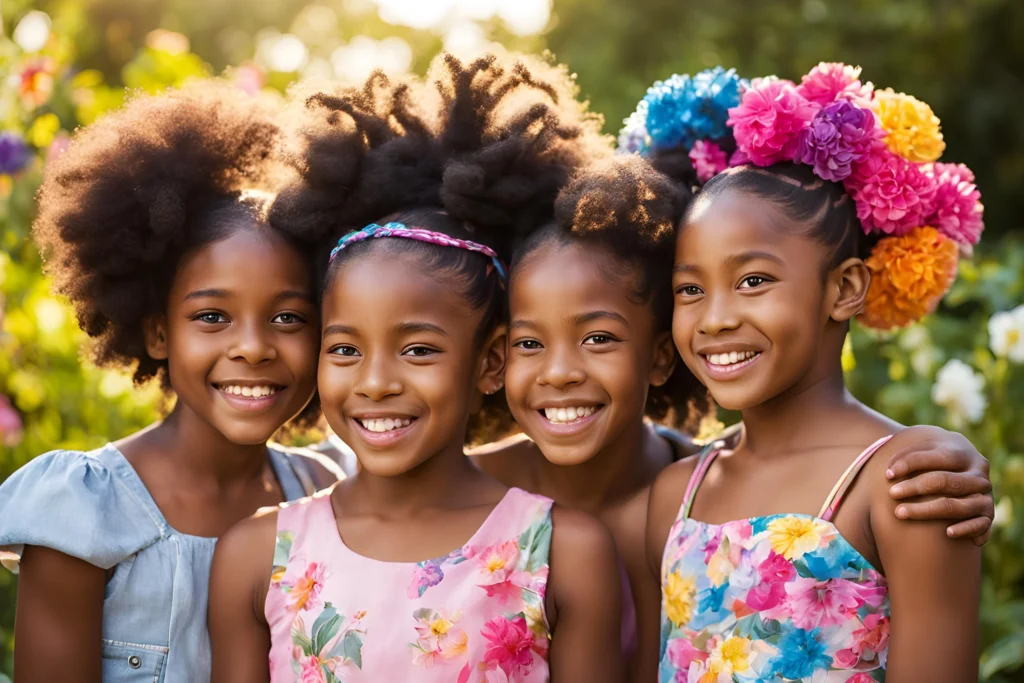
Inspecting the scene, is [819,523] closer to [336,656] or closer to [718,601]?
[718,601]

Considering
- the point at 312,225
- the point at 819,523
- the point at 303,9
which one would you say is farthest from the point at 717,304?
the point at 303,9

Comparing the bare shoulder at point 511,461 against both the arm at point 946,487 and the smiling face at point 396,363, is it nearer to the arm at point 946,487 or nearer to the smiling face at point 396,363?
the smiling face at point 396,363

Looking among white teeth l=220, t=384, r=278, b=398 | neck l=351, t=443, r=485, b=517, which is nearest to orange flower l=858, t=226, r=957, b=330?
neck l=351, t=443, r=485, b=517

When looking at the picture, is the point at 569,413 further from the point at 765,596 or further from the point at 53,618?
the point at 53,618

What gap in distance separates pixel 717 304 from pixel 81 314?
1.86 meters

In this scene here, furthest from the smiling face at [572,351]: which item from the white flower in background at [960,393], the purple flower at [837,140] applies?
the white flower in background at [960,393]

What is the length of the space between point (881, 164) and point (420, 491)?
1.39m

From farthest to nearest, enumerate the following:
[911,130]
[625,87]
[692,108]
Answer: [625,87] → [692,108] → [911,130]

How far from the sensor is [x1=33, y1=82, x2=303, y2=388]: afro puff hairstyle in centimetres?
327

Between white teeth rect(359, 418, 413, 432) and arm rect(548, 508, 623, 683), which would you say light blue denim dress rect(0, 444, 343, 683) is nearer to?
white teeth rect(359, 418, 413, 432)

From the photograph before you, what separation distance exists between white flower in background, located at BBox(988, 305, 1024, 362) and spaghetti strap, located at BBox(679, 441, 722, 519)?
191 centimetres

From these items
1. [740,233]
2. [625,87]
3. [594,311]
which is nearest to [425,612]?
[594,311]

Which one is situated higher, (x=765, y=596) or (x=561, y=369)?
(x=561, y=369)

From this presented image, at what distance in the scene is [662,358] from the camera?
3.13 metres
